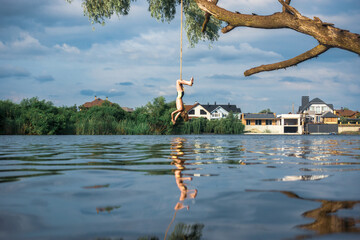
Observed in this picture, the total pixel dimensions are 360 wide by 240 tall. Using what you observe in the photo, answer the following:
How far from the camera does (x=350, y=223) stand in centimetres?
200

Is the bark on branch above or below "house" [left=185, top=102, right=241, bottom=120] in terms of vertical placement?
below

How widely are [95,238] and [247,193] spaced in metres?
1.55

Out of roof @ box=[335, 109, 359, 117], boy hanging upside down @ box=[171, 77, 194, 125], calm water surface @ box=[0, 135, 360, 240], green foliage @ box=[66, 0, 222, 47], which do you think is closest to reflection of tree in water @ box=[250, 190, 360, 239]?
calm water surface @ box=[0, 135, 360, 240]

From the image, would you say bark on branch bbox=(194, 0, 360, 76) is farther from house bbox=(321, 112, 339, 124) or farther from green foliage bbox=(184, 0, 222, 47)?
house bbox=(321, 112, 339, 124)

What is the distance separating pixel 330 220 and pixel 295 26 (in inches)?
288

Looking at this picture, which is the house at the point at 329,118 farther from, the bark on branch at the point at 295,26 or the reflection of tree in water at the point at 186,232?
the reflection of tree in water at the point at 186,232

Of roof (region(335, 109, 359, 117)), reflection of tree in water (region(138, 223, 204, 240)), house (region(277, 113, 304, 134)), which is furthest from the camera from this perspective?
roof (region(335, 109, 359, 117))

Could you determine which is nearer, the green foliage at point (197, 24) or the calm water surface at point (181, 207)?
the calm water surface at point (181, 207)

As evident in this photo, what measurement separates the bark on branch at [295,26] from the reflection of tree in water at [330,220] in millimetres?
6405

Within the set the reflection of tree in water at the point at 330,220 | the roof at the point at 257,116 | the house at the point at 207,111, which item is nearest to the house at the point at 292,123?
the roof at the point at 257,116

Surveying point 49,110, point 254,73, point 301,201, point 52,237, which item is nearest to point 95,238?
point 52,237

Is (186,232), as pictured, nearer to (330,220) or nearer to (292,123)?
(330,220)

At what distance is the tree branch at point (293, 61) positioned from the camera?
27.9 ft

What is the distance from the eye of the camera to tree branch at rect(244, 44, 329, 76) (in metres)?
8.50
